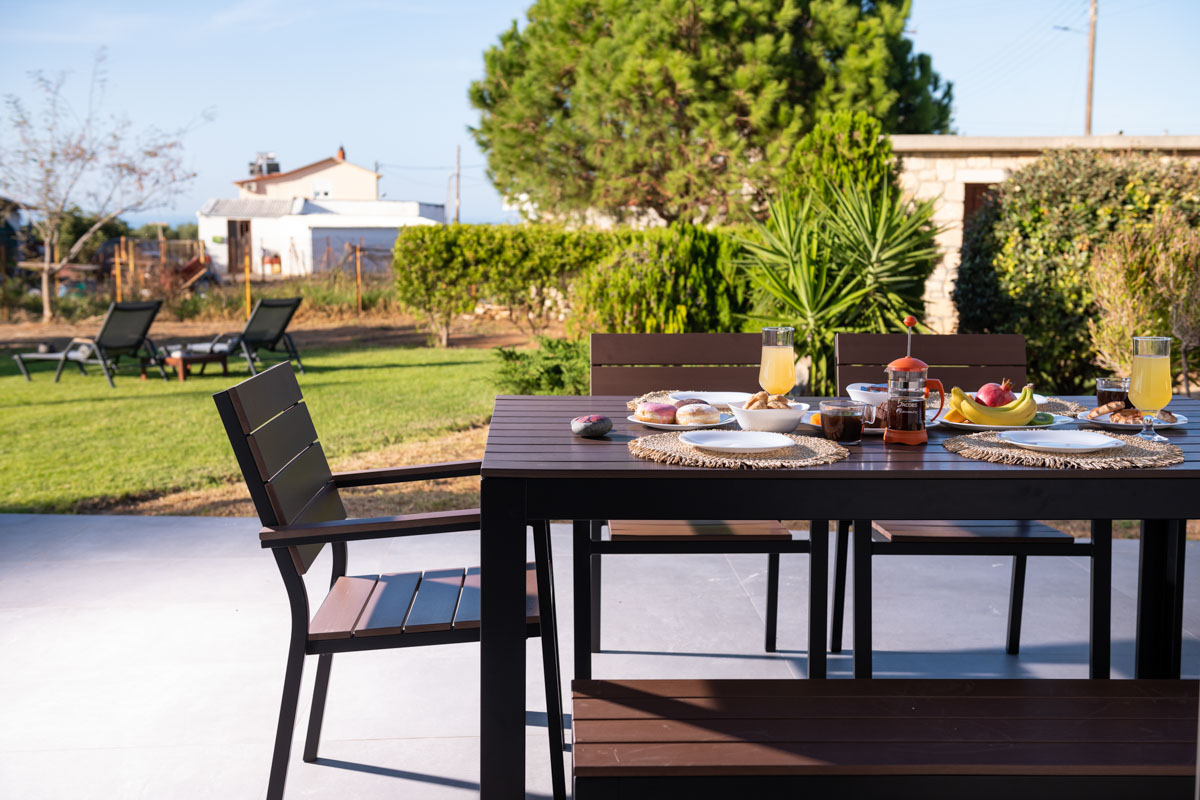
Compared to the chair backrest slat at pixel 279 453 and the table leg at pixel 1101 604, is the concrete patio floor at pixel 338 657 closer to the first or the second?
the table leg at pixel 1101 604

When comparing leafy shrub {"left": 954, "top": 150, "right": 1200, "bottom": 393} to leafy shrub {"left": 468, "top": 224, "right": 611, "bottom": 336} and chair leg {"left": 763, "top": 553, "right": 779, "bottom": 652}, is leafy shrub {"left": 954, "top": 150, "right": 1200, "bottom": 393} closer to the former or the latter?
chair leg {"left": 763, "top": 553, "right": 779, "bottom": 652}

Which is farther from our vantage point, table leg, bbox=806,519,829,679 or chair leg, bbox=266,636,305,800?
table leg, bbox=806,519,829,679

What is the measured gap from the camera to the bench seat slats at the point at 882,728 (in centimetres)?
144

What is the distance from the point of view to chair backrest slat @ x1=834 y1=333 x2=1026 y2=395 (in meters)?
3.15

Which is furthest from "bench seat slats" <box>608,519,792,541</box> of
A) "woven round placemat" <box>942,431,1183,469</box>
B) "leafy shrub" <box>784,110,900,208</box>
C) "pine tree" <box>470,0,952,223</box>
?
"pine tree" <box>470,0,952,223</box>

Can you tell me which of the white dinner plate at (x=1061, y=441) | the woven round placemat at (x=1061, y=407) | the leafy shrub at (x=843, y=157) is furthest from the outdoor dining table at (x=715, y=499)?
the leafy shrub at (x=843, y=157)

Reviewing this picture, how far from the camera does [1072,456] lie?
1790 mm

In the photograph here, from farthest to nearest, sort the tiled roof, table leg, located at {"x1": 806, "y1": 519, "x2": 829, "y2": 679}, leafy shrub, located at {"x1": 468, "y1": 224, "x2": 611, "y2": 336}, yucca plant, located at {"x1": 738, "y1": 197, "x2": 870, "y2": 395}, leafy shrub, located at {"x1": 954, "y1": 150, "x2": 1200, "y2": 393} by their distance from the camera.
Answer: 1. the tiled roof
2. leafy shrub, located at {"x1": 468, "y1": 224, "x2": 611, "y2": 336}
3. leafy shrub, located at {"x1": 954, "y1": 150, "x2": 1200, "y2": 393}
4. yucca plant, located at {"x1": 738, "y1": 197, "x2": 870, "y2": 395}
5. table leg, located at {"x1": 806, "y1": 519, "x2": 829, "y2": 679}

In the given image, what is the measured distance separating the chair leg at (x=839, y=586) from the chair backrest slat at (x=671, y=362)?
62 cm

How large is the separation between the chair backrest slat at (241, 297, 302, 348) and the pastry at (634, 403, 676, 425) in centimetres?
737

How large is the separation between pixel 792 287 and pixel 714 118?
27.4ft

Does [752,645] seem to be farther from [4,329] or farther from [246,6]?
[246,6]

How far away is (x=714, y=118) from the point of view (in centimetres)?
1349

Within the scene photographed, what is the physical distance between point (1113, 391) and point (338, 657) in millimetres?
2101
